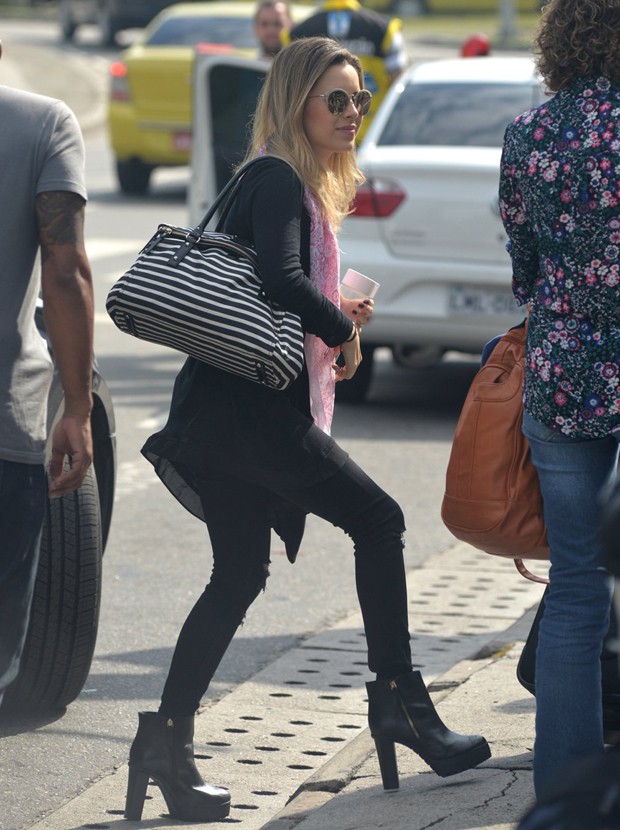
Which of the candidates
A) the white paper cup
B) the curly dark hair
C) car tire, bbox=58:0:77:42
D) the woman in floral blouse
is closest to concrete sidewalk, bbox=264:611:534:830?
the woman in floral blouse

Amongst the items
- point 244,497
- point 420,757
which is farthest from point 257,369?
point 420,757

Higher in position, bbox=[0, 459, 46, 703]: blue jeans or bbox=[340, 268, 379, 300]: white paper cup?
bbox=[340, 268, 379, 300]: white paper cup

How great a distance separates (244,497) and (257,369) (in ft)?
1.26

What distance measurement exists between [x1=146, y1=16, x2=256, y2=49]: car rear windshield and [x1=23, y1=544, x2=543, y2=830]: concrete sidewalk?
43.5 ft

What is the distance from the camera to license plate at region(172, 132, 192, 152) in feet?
55.8

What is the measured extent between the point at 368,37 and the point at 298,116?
23.0ft

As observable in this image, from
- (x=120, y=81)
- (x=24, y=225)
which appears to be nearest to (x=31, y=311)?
(x=24, y=225)

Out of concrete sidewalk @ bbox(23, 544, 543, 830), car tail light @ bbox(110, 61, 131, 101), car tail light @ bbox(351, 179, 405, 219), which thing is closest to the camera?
concrete sidewalk @ bbox(23, 544, 543, 830)

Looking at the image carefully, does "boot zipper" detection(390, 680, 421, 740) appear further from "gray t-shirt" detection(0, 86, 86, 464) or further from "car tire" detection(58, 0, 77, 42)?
"car tire" detection(58, 0, 77, 42)

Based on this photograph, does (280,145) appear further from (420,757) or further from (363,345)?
(363,345)

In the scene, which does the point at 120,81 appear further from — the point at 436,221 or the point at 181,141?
the point at 436,221

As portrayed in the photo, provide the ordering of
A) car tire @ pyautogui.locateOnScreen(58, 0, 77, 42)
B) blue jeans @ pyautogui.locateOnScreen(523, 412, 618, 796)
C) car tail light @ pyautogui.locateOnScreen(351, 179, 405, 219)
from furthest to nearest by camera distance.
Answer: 1. car tire @ pyautogui.locateOnScreen(58, 0, 77, 42)
2. car tail light @ pyautogui.locateOnScreen(351, 179, 405, 219)
3. blue jeans @ pyautogui.locateOnScreen(523, 412, 618, 796)

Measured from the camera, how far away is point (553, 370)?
10.6ft

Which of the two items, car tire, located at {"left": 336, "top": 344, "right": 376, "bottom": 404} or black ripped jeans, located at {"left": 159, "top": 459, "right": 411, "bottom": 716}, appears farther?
car tire, located at {"left": 336, "top": 344, "right": 376, "bottom": 404}
